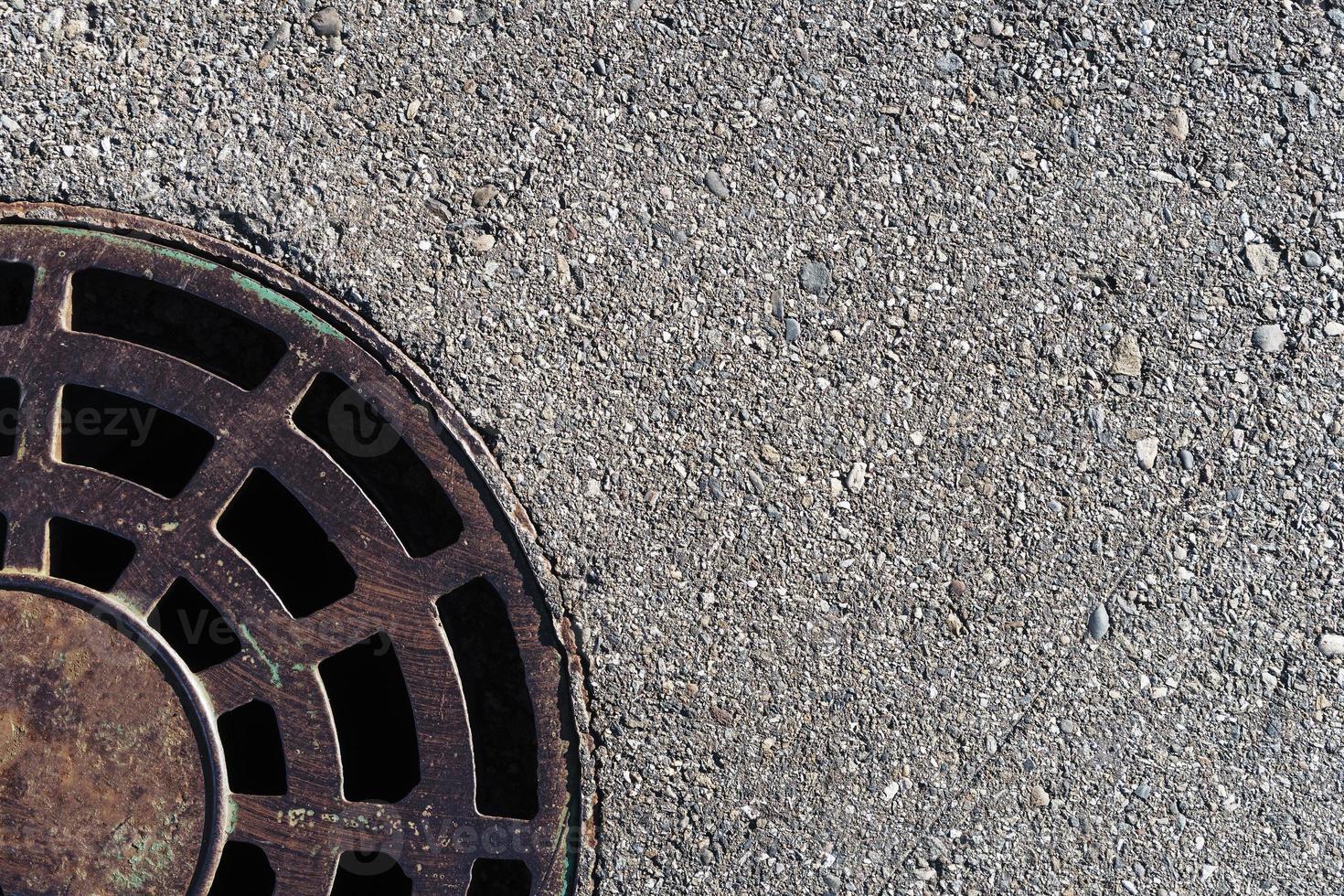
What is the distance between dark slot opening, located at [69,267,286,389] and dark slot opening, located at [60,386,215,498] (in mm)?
111

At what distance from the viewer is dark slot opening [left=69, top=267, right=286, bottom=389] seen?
183cm

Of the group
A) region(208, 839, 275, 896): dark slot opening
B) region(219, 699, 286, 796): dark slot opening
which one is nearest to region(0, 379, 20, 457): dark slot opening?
region(219, 699, 286, 796): dark slot opening

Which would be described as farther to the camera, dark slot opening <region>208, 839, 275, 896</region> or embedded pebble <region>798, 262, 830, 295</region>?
dark slot opening <region>208, 839, 275, 896</region>

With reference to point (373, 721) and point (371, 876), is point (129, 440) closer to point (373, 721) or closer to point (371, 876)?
point (373, 721)

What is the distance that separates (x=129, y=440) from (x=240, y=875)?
790 mm

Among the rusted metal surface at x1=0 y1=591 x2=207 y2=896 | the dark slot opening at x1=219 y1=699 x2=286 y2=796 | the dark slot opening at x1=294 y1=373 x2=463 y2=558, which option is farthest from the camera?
the dark slot opening at x1=219 y1=699 x2=286 y2=796

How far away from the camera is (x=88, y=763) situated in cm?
168

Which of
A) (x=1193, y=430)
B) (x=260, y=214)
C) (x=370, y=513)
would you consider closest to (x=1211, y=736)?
(x=1193, y=430)

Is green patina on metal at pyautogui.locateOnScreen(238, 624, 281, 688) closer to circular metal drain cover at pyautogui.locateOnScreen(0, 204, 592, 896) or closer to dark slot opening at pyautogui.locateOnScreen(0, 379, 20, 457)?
circular metal drain cover at pyautogui.locateOnScreen(0, 204, 592, 896)

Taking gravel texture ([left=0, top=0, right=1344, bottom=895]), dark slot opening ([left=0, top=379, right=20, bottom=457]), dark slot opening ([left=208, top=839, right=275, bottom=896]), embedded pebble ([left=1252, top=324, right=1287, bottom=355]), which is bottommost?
embedded pebble ([left=1252, top=324, right=1287, bottom=355])

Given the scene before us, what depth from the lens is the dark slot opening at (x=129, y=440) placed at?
1865 mm

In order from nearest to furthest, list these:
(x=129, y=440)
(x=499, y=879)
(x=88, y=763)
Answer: (x=88, y=763), (x=499, y=879), (x=129, y=440)

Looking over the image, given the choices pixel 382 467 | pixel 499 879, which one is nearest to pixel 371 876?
pixel 499 879

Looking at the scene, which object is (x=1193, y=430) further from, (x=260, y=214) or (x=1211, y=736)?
(x=260, y=214)
